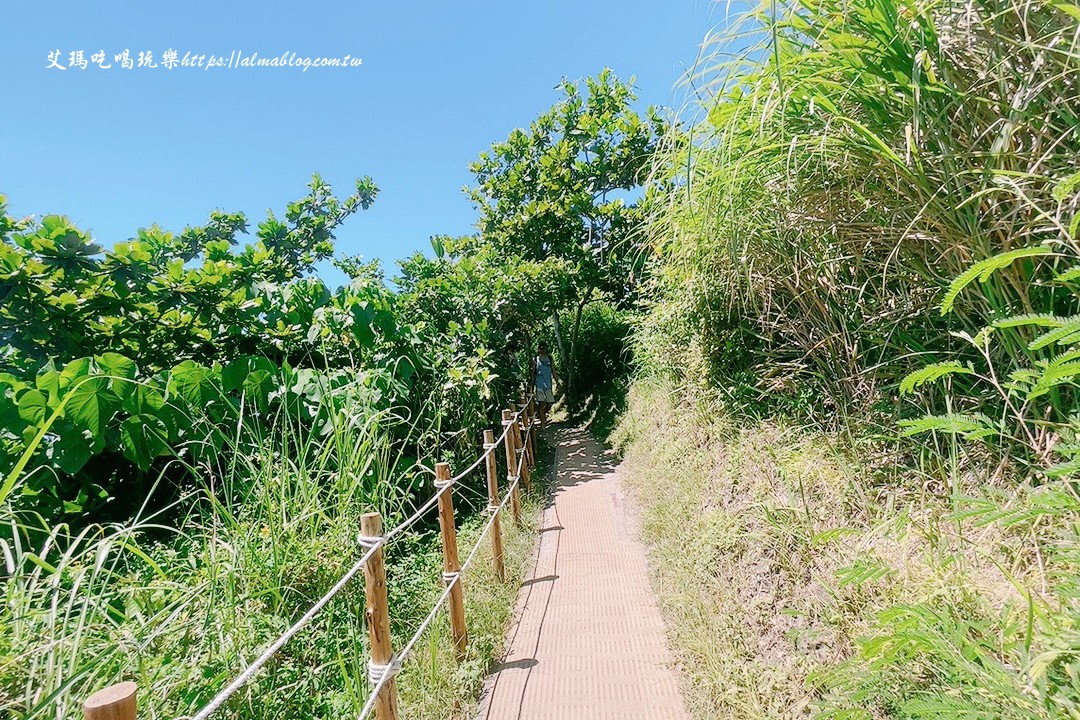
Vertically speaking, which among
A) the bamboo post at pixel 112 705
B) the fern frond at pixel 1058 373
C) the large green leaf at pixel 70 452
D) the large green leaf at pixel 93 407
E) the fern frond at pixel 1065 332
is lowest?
the bamboo post at pixel 112 705

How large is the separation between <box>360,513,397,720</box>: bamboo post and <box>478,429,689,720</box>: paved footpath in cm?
64

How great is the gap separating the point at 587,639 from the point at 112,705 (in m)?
2.28

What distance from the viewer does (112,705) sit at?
75 cm

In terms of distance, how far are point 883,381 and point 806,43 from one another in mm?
1547

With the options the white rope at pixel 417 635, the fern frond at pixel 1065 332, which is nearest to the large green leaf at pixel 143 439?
the white rope at pixel 417 635

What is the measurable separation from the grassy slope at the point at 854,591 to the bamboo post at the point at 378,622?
117 centimetres

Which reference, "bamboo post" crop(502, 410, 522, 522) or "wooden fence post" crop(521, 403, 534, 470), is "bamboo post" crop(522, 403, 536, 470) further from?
"bamboo post" crop(502, 410, 522, 522)

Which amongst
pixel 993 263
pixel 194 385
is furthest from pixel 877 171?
pixel 194 385

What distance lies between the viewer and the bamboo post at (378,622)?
1.64 m

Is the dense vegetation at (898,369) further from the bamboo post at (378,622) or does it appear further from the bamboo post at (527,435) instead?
the bamboo post at (527,435)

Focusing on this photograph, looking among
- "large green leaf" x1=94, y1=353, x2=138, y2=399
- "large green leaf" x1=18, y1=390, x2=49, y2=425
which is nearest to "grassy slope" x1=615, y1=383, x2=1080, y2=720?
"large green leaf" x1=94, y1=353, x2=138, y2=399

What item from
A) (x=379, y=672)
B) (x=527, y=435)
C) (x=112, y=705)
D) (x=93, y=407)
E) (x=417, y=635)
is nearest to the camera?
(x=112, y=705)

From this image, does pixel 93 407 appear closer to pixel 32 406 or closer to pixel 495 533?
pixel 32 406

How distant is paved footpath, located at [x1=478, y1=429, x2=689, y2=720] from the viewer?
6.91ft
